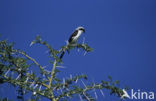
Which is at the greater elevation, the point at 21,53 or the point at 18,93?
the point at 21,53

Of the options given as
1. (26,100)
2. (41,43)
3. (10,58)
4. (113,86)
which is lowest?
(26,100)

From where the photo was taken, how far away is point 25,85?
454cm

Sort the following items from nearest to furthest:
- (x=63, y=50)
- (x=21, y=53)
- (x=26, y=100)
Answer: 1. (x=26, y=100)
2. (x=21, y=53)
3. (x=63, y=50)

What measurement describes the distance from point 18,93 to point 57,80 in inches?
27.2

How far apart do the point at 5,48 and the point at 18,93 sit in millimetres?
863

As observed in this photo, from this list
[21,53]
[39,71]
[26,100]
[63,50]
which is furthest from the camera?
[63,50]

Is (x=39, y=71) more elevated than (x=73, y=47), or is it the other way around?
(x=73, y=47)

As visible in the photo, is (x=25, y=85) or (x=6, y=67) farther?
(x=6, y=67)

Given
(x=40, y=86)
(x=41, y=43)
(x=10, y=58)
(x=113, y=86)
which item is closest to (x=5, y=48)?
(x=10, y=58)

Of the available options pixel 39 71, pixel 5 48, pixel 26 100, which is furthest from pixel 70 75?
pixel 5 48

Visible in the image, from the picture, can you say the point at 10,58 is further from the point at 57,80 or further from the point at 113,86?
the point at 113,86

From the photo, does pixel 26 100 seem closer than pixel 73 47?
Yes

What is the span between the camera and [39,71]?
479cm

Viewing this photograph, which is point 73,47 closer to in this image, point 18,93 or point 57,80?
point 57,80
